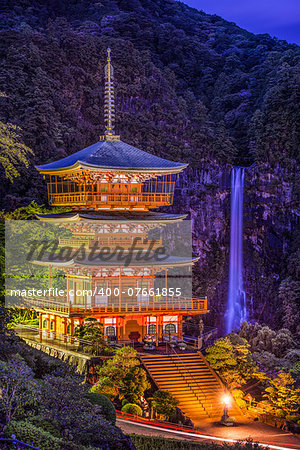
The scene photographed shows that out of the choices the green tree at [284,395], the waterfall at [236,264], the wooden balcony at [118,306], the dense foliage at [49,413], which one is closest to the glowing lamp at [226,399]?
the green tree at [284,395]

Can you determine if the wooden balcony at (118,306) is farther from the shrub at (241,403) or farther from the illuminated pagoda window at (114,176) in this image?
the shrub at (241,403)

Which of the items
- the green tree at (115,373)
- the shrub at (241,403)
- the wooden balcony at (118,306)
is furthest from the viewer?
the wooden balcony at (118,306)

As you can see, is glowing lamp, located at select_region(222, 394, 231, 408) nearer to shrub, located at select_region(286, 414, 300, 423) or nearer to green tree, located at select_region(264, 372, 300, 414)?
green tree, located at select_region(264, 372, 300, 414)

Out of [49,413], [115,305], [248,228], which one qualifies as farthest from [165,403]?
[248,228]

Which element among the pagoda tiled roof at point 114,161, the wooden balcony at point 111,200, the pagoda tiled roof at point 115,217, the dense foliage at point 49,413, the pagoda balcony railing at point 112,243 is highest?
the pagoda tiled roof at point 114,161

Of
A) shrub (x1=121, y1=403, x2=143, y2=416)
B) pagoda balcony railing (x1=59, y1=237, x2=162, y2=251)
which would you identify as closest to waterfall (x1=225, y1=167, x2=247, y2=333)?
pagoda balcony railing (x1=59, y1=237, x2=162, y2=251)

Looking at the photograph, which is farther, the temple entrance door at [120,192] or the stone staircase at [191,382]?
the temple entrance door at [120,192]
